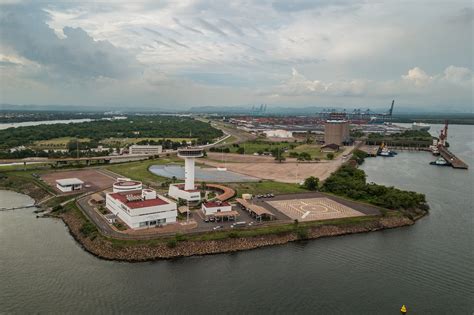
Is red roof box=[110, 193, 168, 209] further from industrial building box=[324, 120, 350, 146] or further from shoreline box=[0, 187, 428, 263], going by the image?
industrial building box=[324, 120, 350, 146]

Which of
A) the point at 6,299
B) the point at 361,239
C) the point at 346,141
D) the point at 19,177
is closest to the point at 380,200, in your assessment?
the point at 361,239

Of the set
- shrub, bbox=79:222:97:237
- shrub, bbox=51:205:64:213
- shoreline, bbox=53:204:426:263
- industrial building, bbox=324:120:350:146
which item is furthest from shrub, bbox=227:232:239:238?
industrial building, bbox=324:120:350:146

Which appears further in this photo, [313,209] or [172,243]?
[313,209]

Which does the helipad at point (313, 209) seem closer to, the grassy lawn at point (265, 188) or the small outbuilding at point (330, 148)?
the grassy lawn at point (265, 188)

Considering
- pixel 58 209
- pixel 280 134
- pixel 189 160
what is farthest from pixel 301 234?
pixel 280 134

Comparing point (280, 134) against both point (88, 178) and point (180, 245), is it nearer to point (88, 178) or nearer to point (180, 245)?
point (88, 178)

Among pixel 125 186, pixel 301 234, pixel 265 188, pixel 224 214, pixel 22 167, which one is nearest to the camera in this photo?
pixel 301 234

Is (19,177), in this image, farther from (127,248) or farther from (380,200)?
(380,200)

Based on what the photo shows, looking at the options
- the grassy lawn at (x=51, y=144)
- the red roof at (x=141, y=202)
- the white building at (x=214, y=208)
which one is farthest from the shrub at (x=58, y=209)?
the grassy lawn at (x=51, y=144)
